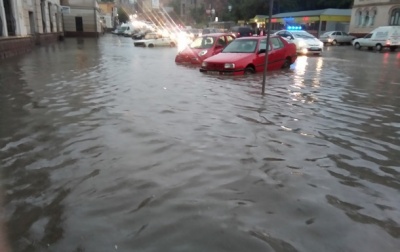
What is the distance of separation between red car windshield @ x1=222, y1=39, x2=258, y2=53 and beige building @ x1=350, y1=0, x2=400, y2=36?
33153 millimetres

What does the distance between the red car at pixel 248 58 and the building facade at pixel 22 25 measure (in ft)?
36.8

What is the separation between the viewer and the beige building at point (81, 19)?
167 feet

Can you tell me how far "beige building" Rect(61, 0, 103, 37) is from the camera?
50.8 m

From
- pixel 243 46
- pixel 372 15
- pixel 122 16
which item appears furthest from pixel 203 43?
pixel 122 16

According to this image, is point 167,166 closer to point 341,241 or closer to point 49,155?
point 49,155

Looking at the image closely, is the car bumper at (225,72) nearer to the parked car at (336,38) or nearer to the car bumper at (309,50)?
the car bumper at (309,50)

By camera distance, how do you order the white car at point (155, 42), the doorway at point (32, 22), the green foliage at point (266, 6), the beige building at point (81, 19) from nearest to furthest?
the doorway at point (32, 22) < the white car at point (155, 42) < the beige building at point (81, 19) < the green foliage at point (266, 6)

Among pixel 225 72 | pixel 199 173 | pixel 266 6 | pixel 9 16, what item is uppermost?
pixel 266 6

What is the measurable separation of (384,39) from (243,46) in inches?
823

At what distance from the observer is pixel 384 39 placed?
1121 inches

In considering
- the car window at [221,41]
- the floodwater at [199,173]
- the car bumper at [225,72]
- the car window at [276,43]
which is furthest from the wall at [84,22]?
the floodwater at [199,173]

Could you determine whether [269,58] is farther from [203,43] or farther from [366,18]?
[366,18]

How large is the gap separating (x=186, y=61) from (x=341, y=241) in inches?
539

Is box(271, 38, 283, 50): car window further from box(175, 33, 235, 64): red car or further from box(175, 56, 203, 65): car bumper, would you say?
box(175, 56, 203, 65): car bumper
